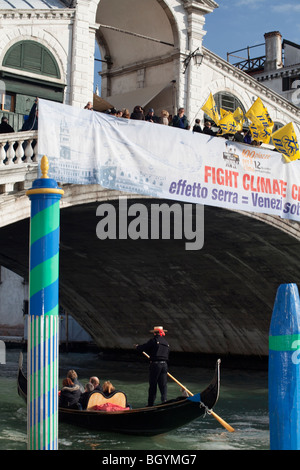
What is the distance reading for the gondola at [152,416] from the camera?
902 centimetres

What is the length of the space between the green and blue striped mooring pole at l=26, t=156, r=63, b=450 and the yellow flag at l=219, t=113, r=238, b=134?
7.28 metres

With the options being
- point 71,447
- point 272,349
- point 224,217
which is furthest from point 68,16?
point 272,349

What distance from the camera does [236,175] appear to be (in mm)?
12328

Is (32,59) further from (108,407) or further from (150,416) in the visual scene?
(150,416)

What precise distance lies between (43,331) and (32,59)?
7791 millimetres

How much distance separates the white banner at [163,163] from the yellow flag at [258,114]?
1.60 feet

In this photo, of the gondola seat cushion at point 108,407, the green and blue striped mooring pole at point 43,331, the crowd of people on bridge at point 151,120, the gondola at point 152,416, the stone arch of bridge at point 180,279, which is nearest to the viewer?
the green and blue striped mooring pole at point 43,331

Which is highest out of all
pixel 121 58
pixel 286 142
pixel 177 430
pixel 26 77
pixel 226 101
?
pixel 121 58

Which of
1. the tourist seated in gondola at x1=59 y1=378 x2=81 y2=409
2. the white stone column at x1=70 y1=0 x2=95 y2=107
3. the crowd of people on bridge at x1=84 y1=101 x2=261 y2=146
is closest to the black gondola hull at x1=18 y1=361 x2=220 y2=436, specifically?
the tourist seated in gondola at x1=59 y1=378 x2=81 y2=409

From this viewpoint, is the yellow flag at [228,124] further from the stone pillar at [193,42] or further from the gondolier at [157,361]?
the gondolier at [157,361]

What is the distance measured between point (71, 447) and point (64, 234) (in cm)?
701

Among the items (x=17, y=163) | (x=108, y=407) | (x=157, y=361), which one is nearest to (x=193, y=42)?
(x=17, y=163)

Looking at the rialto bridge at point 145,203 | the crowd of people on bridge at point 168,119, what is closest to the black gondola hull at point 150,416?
the rialto bridge at point 145,203

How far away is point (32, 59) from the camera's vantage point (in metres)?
12.1
